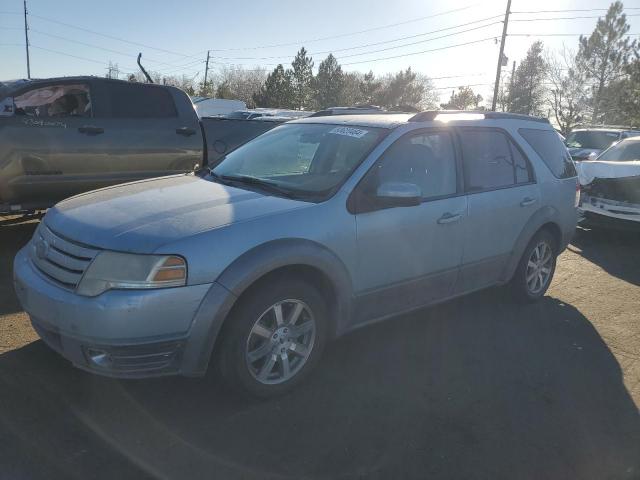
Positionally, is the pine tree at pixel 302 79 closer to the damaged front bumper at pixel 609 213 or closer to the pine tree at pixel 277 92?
the pine tree at pixel 277 92

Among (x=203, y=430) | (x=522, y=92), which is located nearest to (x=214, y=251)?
(x=203, y=430)

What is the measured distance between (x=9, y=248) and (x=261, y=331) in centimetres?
426

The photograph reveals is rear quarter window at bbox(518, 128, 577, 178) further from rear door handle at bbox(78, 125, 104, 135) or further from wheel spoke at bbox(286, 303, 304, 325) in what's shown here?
rear door handle at bbox(78, 125, 104, 135)

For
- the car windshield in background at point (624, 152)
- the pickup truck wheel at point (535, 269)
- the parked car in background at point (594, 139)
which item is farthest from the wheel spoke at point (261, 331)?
the parked car in background at point (594, 139)

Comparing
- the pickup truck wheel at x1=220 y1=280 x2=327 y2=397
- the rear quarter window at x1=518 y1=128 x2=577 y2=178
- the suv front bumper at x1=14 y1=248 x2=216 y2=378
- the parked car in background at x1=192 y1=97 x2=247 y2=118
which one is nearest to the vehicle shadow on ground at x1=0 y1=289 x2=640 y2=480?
the pickup truck wheel at x1=220 y1=280 x2=327 y2=397

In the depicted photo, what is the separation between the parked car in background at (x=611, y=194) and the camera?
7.91 metres

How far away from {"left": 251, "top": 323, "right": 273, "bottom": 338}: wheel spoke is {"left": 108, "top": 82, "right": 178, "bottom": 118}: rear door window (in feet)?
14.8

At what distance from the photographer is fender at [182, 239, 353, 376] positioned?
2.85m

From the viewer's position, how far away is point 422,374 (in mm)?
3727

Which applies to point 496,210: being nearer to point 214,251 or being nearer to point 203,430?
point 214,251

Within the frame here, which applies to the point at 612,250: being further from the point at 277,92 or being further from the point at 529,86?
the point at 529,86

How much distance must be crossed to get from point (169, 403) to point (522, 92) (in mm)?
61818

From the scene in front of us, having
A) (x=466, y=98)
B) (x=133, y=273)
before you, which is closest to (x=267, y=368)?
(x=133, y=273)

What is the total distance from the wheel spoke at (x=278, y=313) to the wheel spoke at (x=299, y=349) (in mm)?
202
